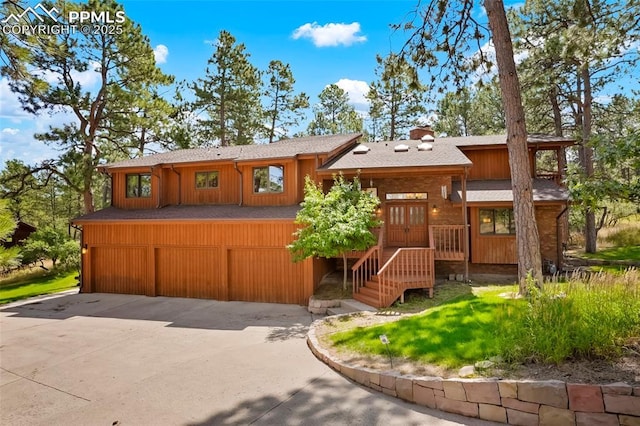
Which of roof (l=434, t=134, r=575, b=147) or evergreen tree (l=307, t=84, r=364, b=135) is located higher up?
evergreen tree (l=307, t=84, r=364, b=135)

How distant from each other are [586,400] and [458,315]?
3148mm

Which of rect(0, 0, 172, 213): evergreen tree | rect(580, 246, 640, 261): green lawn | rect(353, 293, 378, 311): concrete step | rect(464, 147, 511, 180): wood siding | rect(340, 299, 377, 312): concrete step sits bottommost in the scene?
rect(340, 299, 377, 312): concrete step

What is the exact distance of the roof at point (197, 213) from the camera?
1160cm

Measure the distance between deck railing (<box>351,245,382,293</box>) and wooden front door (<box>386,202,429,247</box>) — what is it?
6.18 feet

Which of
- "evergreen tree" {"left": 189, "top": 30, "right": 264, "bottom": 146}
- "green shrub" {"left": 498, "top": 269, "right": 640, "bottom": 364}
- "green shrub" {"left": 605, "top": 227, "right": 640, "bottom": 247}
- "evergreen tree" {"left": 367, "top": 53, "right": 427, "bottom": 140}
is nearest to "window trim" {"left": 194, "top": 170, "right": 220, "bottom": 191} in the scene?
"green shrub" {"left": 498, "top": 269, "right": 640, "bottom": 364}

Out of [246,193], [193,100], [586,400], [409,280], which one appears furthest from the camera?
[193,100]

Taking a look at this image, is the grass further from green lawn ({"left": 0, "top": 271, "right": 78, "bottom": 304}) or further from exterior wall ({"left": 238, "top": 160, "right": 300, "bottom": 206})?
green lawn ({"left": 0, "top": 271, "right": 78, "bottom": 304})

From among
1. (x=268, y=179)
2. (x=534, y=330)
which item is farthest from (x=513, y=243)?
(x=268, y=179)

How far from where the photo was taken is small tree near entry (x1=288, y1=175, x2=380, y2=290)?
9.55 m

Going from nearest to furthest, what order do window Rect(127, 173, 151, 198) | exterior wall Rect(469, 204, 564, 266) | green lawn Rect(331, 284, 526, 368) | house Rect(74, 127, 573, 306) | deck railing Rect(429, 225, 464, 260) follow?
green lawn Rect(331, 284, 526, 368) → deck railing Rect(429, 225, 464, 260) → house Rect(74, 127, 573, 306) → exterior wall Rect(469, 204, 564, 266) → window Rect(127, 173, 151, 198)

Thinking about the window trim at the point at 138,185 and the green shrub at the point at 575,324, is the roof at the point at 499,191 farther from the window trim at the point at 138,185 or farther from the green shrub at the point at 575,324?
the window trim at the point at 138,185

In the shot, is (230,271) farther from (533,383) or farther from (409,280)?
(533,383)

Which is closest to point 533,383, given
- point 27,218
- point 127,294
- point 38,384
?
point 38,384

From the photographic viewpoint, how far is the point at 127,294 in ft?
43.3
